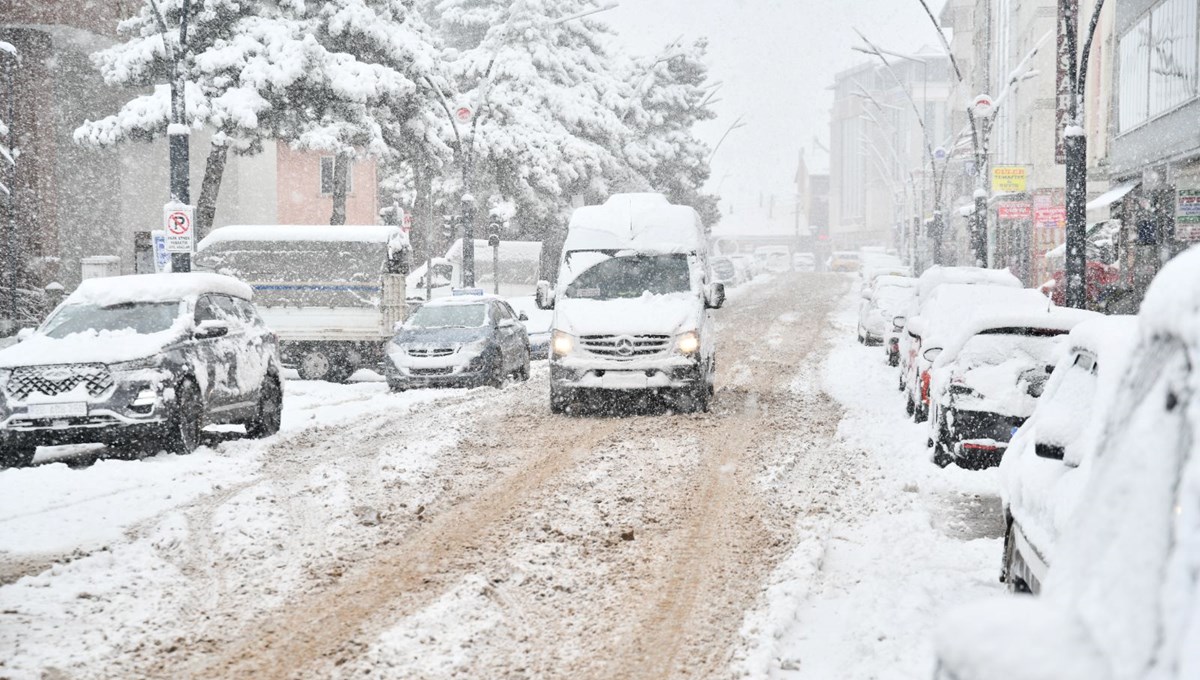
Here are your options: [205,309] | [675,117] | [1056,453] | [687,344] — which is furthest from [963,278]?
[675,117]

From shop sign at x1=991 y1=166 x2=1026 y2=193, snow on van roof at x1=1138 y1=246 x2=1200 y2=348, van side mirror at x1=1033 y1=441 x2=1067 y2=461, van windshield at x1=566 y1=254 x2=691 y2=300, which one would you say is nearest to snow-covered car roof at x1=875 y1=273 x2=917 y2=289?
shop sign at x1=991 y1=166 x2=1026 y2=193

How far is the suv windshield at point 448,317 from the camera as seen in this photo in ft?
70.2

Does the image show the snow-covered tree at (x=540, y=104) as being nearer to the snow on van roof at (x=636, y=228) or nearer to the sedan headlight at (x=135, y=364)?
the snow on van roof at (x=636, y=228)

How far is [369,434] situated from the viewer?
14.6m

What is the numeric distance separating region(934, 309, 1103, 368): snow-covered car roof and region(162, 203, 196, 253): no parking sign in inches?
491

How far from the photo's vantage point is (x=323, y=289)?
79.7ft

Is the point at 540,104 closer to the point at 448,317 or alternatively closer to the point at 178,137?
the point at 448,317

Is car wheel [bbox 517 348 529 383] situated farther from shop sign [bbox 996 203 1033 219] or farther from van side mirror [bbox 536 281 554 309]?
shop sign [bbox 996 203 1033 219]

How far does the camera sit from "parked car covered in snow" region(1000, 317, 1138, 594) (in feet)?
17.0

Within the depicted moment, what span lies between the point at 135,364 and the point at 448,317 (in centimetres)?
948

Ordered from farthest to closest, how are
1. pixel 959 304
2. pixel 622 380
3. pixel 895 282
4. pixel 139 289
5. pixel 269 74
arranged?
pixel 269 74, pixel 895 282, pixel 622 380, pixel 959 304, pixel 139 289

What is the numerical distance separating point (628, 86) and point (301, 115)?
24.9m

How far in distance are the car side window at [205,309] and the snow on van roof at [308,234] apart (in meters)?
10.9

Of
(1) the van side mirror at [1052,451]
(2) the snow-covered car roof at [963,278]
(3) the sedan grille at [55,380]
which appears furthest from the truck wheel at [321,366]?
(1) the van side mirror at [1052,451]
